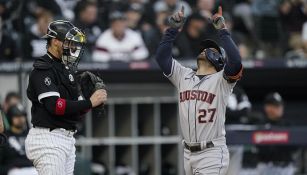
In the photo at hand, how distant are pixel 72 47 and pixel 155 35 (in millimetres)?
5298

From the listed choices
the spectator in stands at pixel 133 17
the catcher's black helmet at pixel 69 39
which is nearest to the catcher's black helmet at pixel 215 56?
the catcher's black helmet at pixel 69 39

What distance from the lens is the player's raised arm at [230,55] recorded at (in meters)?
7.43

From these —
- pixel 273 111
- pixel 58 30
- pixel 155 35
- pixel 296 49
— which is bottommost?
pixel 273 111

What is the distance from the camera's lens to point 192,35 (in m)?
12.5

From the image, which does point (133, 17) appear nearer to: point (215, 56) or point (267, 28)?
point (267, 28)

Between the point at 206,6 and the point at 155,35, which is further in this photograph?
the point at 206,6

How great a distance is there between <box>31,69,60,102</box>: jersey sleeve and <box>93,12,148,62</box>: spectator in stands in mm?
4802

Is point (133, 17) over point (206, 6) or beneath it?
beneath

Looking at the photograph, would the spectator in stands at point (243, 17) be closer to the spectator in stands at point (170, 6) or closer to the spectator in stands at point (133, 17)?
the spectator in stands at point (170, 6)

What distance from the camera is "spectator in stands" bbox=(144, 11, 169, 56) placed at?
12.4 metres

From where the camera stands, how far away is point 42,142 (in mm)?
7137

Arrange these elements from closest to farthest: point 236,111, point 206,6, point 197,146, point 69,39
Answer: point 69,39 → point 197,146 → point 236,111 → point 206,6

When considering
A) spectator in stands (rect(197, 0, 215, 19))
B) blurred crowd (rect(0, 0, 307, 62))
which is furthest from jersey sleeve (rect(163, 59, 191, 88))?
spectator in stands (rect(197, 0, 215, 19))

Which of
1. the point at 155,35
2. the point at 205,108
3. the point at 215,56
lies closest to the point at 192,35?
the point at 155,35
